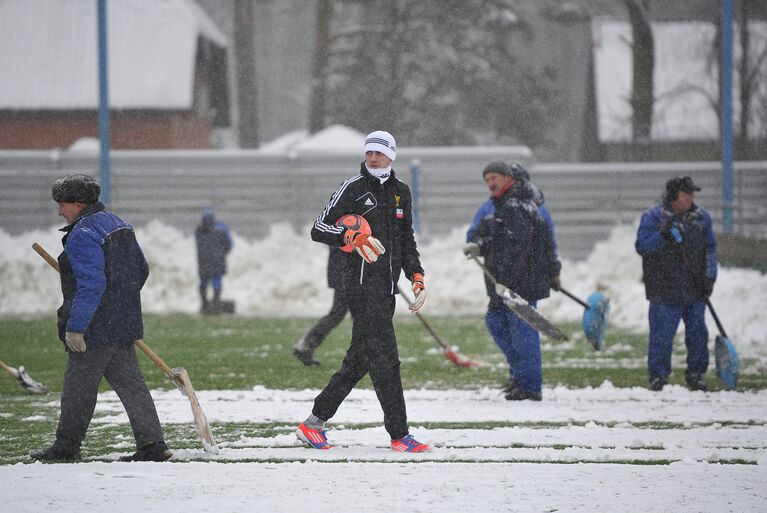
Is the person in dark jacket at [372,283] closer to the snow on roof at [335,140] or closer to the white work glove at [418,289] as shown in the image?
the white work glove at [418,289]

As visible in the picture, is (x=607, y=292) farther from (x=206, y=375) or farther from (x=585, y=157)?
(x=585, y=157)

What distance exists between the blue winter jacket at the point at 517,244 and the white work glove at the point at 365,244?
110 inches

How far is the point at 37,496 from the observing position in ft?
20.4

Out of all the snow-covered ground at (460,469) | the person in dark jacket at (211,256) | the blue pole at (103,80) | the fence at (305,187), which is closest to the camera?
the snow-covered ground at (460,469)

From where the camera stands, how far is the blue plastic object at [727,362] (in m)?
10.6

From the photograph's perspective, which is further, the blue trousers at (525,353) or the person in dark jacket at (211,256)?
the person in dark jacket at (211,256)

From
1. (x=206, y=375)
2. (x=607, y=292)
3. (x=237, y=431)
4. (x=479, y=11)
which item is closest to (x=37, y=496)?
(x=237, y=431)

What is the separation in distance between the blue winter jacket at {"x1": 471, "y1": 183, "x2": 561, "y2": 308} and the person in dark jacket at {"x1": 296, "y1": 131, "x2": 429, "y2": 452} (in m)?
2.53

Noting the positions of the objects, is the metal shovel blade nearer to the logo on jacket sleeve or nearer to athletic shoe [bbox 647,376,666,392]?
the logo on jacket sleeve

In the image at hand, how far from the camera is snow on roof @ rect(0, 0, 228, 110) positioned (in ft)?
117

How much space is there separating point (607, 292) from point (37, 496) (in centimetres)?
1379

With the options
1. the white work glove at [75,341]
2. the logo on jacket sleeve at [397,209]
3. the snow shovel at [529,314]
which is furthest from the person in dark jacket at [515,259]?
the white work glove at [75,341]

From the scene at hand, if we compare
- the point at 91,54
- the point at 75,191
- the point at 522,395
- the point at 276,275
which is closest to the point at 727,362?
the point at 522,395

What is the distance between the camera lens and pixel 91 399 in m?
7.35
